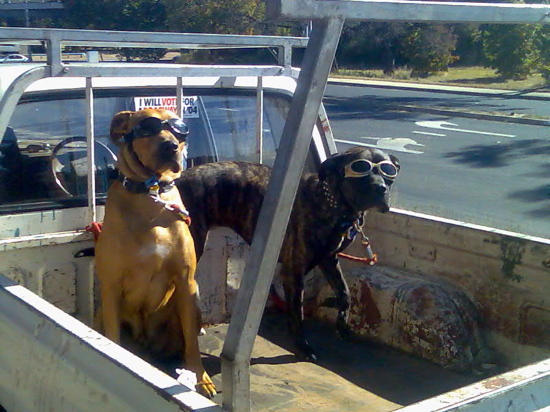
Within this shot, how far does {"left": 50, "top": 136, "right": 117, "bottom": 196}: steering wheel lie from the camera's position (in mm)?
3865

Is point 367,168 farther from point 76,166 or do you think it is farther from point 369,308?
point 76,166

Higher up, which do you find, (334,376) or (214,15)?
(214,15)

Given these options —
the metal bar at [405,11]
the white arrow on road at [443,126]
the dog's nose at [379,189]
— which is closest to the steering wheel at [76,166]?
the dog's nose at [379,189]

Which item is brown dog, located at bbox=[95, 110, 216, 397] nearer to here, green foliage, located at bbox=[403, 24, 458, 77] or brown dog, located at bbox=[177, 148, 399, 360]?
brown dog, located at bbox=[177, 148, 399, 360]

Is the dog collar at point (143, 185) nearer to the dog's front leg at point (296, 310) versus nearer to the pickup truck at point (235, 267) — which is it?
the pickup truck at point (235, 267)

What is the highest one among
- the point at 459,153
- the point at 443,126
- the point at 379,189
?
the point at 379,189

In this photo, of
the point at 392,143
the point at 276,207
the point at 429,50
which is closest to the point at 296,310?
the point at 276,207

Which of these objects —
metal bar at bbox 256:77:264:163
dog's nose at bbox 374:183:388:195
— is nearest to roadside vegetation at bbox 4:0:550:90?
metal bar at bbox 256:77:264:163

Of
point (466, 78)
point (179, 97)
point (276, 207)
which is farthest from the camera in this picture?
point (466, 78)

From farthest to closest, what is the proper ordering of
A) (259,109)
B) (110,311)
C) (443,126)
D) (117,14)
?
(117,14)
(443,126)
(259,109)
(110,311)

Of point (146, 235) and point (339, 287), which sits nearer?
point (146, 235)

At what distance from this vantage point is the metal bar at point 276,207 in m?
1.85

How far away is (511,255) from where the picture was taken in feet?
11.8

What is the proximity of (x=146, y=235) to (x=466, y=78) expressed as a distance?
2929 centimetres
